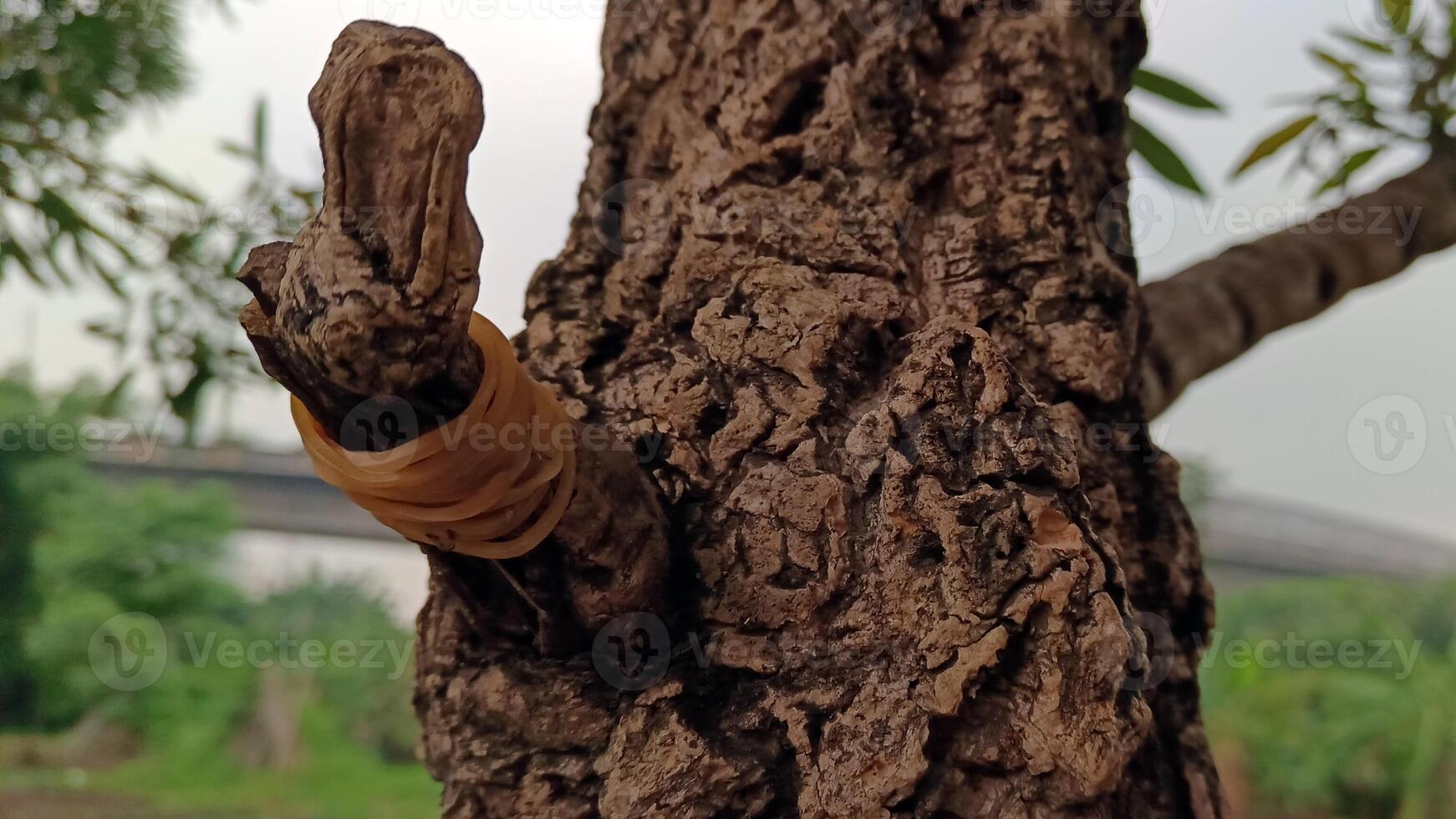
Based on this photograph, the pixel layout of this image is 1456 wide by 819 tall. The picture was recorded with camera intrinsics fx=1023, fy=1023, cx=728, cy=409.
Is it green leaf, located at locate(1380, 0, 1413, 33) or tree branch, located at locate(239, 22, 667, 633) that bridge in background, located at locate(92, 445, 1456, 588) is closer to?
green leaf, located at locate(1380, 0, 1413, 33)

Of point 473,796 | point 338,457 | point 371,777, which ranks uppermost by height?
point 338,457

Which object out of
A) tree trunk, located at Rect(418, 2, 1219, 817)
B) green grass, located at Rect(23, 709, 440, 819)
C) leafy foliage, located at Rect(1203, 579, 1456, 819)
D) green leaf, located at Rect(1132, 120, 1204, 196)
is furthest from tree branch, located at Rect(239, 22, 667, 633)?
leafy foliage, located at Rect(1203, 579, 1456, 819)

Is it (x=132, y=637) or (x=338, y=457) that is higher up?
(x=338, y=457)

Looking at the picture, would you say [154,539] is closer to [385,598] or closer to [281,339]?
[385,598]

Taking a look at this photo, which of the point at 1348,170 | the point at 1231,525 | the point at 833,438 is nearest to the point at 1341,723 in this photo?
the point at 1231,525

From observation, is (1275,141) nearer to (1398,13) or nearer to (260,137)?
(1398,13)

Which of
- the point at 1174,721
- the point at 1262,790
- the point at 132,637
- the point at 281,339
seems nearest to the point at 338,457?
the point at 281,339
